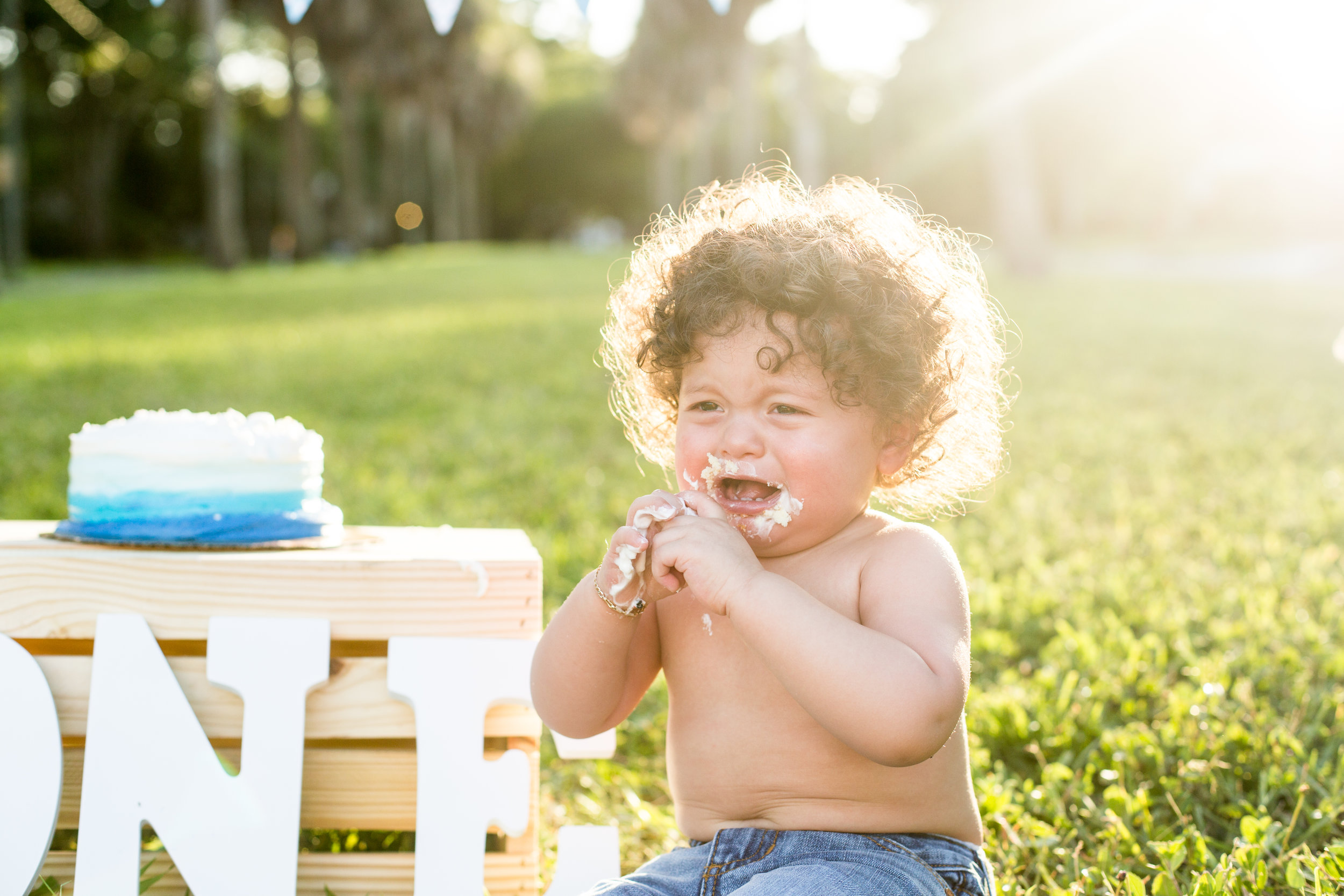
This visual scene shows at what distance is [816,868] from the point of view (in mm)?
1647

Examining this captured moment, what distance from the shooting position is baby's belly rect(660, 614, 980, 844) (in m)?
1.74

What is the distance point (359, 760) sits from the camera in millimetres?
2107

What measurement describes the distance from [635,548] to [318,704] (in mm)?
812

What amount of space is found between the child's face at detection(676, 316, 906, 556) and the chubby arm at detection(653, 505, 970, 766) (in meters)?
0.12

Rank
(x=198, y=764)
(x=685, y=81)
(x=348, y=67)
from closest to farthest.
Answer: (x=198, y=764)
(x=348, y=67)
(x=685, y=81)

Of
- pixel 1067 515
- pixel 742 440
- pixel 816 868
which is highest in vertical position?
pixel 1067 515

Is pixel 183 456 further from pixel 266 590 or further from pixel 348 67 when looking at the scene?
pixel 348 67

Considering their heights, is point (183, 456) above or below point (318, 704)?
above

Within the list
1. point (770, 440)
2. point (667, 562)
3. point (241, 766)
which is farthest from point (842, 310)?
point (241, 766)

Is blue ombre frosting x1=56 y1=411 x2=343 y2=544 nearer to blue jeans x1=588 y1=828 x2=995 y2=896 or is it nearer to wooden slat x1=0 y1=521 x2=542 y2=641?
wooden slat x1=0 y1=521 x2=542 y2=641

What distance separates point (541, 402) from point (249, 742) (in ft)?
17.4

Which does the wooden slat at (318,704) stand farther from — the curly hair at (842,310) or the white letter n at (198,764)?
the curly hair at (842,310)

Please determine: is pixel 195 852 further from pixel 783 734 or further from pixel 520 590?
pixel 783 734

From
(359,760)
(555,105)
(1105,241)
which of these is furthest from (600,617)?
(555,105)
